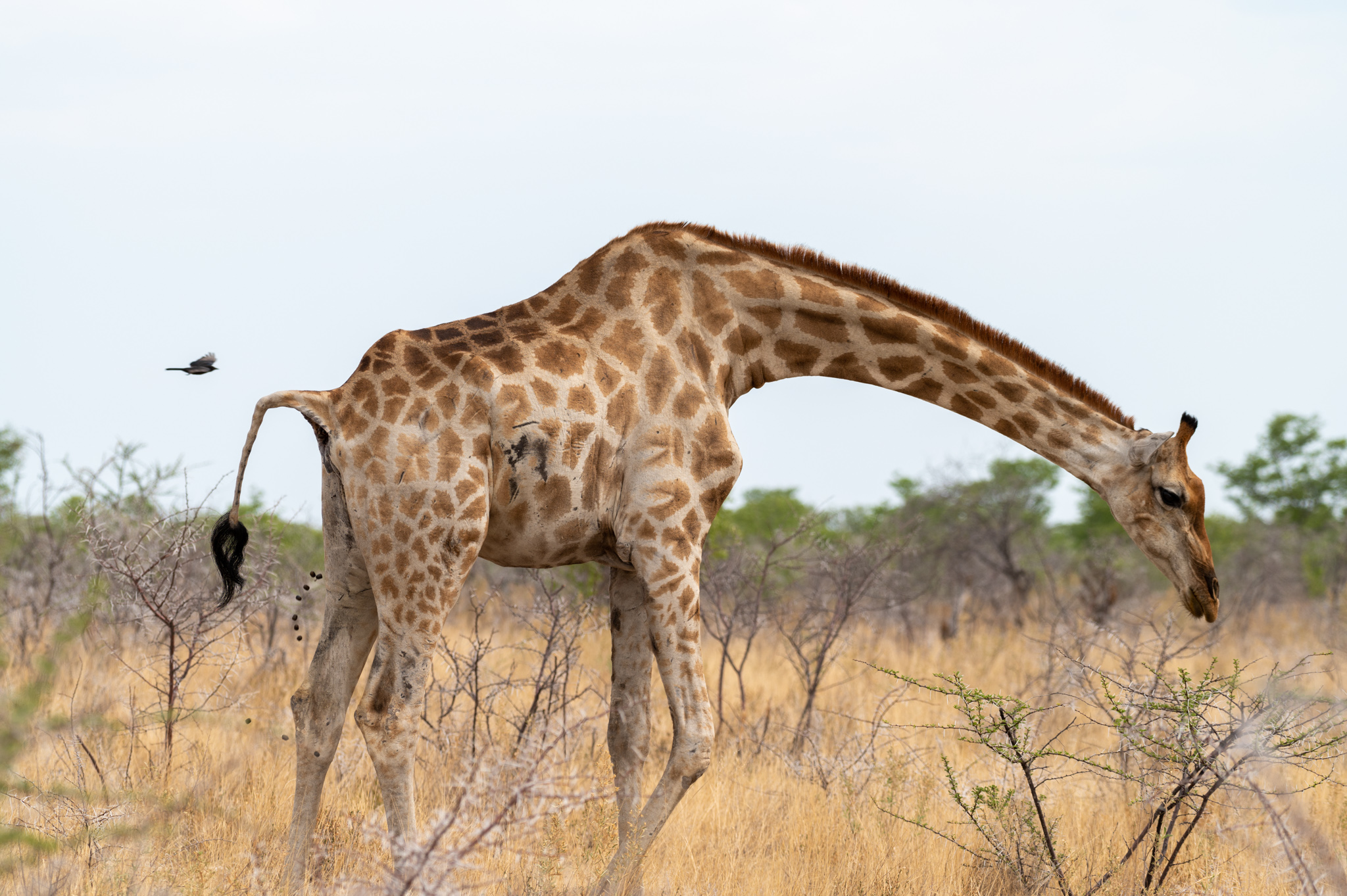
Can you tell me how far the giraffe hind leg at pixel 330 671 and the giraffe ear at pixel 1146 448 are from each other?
324 cm

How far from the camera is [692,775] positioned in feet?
15.0

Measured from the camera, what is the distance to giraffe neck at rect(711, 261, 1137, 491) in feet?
16.7

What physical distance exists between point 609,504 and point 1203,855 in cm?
312

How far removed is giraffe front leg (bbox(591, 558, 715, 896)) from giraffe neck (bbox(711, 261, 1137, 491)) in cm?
98

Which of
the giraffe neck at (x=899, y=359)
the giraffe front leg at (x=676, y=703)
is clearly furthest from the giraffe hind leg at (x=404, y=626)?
the giraffe neck at (x=899, y=359)

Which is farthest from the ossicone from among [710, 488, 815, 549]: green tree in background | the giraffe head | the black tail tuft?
[710, 488, 815, 549]: green tree in background

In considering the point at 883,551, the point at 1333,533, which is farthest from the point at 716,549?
the point at 1333,533

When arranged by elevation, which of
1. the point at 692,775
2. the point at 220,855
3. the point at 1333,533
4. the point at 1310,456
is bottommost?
the point at 220,855

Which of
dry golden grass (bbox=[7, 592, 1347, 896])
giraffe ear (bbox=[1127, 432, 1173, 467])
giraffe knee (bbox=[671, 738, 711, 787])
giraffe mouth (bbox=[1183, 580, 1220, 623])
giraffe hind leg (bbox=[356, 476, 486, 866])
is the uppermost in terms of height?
giraffe ear (bbox=[1127, 432, 1173, 467])

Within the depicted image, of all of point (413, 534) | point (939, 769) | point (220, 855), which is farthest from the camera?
point (939, 769)

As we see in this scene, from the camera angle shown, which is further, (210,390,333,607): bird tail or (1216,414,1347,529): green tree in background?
(1216,414,1347,529): green tree in background

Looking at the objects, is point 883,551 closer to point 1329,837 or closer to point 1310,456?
point 1329,837

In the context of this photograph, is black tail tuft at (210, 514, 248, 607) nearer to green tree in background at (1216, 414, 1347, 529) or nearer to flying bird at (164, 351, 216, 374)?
flying bird at (164, 351, 216, 374)

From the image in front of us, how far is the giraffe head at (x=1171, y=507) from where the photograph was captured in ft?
16.2
